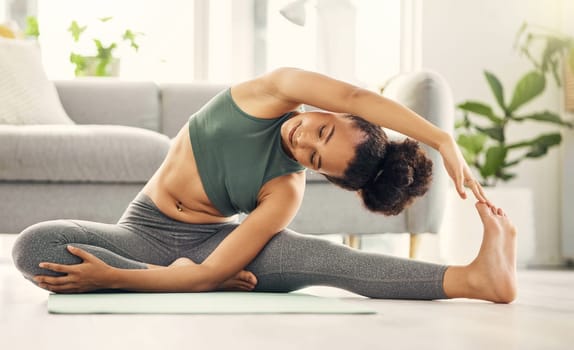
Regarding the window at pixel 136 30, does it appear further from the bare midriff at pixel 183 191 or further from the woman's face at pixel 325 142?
the woman's face at pixel 325 142

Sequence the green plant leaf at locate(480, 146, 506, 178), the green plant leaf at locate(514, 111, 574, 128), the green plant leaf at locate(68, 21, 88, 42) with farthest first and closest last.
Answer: the green plant leaf at locate(68, 21, 88, 42)
the green plant leaf at locate(514, 111, 574, 128)
the green plant leaf at locate(480, 146, 506, 178)

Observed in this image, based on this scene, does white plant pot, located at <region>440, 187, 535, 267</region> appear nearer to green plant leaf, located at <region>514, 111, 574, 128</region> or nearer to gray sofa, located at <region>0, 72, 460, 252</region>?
green plant leaf, located at <region>514, 111, 574, 128</region>

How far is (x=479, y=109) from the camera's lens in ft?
11.9

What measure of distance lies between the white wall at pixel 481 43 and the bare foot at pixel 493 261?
240 centimetres

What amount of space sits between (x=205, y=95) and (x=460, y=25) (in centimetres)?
146

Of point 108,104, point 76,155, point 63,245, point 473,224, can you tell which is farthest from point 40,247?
point 473,224

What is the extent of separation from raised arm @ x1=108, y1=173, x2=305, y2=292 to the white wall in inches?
97.4

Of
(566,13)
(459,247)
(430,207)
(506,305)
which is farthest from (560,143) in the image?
(506,305)

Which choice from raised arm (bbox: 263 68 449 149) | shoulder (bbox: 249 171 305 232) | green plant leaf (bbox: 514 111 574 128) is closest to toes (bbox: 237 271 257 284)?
shoulder (bbox: 249 171 305 232)

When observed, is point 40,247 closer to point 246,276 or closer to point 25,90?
point 246,276

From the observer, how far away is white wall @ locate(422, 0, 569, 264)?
3.98 metres

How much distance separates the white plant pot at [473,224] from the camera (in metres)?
3.23

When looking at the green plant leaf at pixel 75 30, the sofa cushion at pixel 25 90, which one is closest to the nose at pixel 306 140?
the sofa cushion at pixel 25 90

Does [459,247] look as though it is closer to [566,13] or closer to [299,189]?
[566,13]
